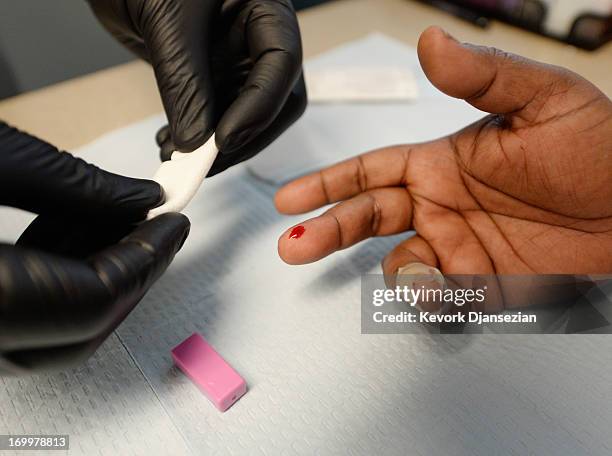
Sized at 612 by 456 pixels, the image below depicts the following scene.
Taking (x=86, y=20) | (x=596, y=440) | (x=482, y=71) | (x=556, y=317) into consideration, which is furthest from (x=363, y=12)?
(x=596, y=440)

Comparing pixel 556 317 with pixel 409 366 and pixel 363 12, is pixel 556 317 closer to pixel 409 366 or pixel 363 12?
pixel 409 366

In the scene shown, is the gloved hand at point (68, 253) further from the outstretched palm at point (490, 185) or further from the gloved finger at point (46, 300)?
the outstretched palm at point (490, 185)

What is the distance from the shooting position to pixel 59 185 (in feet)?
1.38

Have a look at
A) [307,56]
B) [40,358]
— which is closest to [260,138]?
[40,358]

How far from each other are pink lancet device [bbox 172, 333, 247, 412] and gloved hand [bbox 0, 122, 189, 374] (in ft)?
0.31

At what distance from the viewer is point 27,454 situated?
443 mm

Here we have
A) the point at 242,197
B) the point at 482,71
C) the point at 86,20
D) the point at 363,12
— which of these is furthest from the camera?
the point at 363,12

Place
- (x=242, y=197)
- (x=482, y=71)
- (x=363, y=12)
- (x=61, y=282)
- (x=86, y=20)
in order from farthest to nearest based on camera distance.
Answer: (x=363, y=12) < (x=86, y=20) < (x=242, y=197) < (x=482, y=71) < (x=61, y=282)

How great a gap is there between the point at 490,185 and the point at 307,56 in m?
0.59

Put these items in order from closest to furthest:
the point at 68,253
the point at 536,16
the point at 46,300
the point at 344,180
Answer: the point at 46,300 → the point at 68,253 → the point at 344,180 → the point at 536,16

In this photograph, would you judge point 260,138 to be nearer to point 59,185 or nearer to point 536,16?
point 59,185

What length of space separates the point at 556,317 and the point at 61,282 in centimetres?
52

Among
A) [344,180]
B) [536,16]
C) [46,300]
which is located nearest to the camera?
[46,300]

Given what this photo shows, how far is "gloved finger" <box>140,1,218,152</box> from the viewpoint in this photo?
0.54 m
